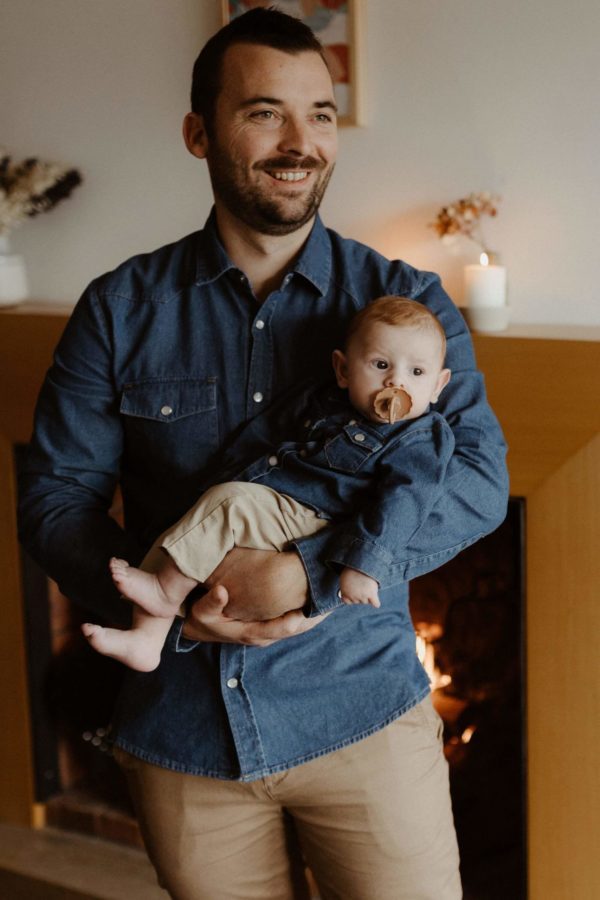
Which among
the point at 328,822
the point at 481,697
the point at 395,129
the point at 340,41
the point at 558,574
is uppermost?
the point at 340,41

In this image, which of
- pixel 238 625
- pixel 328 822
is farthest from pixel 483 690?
pixel 238 625

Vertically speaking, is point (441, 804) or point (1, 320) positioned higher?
point (1, 320)

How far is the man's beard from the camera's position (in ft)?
4.51

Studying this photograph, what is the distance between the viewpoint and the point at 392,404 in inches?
50.0

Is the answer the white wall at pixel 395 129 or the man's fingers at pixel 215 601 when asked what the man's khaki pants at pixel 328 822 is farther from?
the white wall at pixel 395 129

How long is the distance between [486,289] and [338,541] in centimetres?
81

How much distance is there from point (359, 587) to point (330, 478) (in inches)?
6.3

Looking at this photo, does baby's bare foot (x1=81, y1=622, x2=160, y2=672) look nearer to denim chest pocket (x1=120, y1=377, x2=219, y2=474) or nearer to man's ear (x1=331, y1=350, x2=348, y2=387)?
denim chest pocket (x1=120, y1=377, x2=219, y2=474)

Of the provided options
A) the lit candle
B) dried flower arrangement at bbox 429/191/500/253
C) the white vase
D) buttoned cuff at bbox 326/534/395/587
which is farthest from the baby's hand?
the white vase

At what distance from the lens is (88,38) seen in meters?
2.37

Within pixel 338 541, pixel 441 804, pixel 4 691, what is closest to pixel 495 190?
pixel 338 541

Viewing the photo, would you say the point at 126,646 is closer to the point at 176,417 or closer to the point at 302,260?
the point at 176,417

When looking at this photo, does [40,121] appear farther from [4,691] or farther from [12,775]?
[12,775]

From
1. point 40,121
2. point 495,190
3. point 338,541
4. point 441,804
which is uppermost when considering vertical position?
point 40,121
